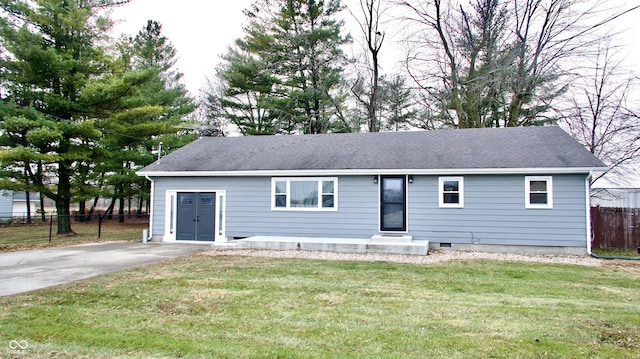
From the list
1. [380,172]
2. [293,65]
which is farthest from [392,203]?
[293,65]

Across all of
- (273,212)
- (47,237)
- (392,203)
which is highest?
(392,203)

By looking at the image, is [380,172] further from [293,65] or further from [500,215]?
[293,65]

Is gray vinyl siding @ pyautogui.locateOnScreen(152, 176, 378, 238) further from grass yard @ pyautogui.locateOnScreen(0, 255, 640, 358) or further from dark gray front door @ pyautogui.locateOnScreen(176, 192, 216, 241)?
grass yard @ pyautogui.locateOnScreen(0, 255, 640, 358)

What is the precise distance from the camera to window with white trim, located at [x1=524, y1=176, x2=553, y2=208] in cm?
1110

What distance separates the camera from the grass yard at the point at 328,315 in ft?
13.1

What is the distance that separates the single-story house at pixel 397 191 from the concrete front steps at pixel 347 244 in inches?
13.8

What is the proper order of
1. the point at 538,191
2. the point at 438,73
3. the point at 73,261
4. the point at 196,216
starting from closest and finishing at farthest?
the point at 73,261
the point at 538,191
the point at 196,216
the point at 438,73

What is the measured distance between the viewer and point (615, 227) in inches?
495

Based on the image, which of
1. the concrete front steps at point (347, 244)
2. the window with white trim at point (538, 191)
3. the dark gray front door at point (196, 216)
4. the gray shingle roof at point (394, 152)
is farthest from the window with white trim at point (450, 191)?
the dark gray front door at point (196, 216)

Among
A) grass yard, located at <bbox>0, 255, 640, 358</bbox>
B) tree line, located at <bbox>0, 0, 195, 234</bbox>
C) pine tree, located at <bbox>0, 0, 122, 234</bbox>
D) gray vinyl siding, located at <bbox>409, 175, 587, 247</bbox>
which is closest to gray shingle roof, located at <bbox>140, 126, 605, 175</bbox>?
gray vinyl siding, located at <bbox>409, 175, 587, 247</bbox>

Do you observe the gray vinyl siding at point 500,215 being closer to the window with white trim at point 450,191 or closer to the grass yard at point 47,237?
the window with white trim at point 450,191

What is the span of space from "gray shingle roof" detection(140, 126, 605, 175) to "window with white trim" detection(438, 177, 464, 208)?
17.7 inches

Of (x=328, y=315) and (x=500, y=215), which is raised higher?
(x=500, y=215)

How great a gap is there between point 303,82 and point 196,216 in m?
13.3
